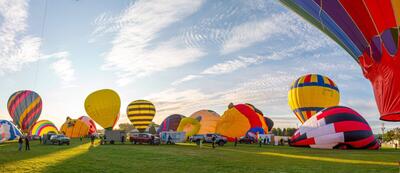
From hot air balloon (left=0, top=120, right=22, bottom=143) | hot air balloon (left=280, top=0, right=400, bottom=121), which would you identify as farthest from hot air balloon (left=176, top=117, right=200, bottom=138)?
hot air balloon (left=280, top=0, right=400, bottom=121)

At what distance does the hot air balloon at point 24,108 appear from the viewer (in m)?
58.6

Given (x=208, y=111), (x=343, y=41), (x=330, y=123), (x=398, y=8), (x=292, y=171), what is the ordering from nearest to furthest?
(x=398, y=8) → (x=292, y=171) → (x=343, y=41) → (x=330, y=123) → (x=208, y=111)

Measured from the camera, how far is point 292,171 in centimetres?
1436

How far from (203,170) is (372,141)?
69.3 feet

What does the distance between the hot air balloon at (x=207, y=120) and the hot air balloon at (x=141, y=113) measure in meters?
8.78

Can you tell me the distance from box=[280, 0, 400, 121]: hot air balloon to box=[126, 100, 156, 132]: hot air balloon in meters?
48.5

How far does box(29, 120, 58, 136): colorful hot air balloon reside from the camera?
74.7 m

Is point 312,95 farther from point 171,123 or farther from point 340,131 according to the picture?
point 171,123

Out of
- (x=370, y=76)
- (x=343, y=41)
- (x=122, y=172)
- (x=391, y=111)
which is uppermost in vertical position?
(x=343, y=41)

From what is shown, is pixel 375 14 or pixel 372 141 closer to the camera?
pixel 375 14

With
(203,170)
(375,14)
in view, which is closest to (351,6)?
(375,14)

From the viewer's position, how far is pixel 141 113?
203 ft

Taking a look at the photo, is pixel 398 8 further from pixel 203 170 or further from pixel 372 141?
pixel 372 141

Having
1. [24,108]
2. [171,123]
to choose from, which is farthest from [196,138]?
[24,108]
